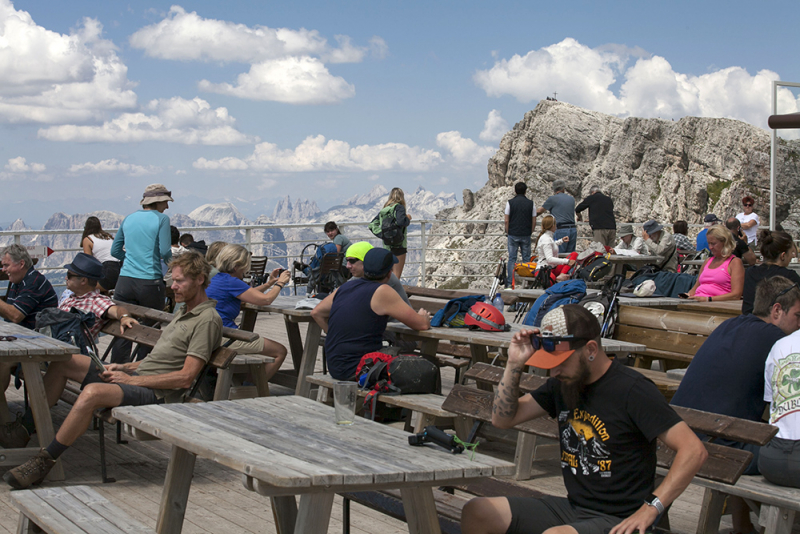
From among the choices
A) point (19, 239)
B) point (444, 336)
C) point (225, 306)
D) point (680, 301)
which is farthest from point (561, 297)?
point (19, 239)

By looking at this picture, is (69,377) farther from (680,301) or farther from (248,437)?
(680,301)

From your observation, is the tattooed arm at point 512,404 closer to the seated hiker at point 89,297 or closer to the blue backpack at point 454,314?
the blue backpack at point 454,314

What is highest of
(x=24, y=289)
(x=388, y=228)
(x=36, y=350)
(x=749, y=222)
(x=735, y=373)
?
(x=749, y=222)

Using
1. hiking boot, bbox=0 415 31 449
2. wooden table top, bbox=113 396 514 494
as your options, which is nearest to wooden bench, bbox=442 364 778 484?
wooden table top, bbox=113 396 514 494

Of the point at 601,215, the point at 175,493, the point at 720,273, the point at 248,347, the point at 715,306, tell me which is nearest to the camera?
the point at 175,493

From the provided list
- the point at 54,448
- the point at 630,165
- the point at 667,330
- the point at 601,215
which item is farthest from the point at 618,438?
the point at 630,165

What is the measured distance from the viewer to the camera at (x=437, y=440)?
253 cm

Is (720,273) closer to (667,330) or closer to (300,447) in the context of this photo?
(667,330)

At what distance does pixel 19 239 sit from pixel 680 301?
8.45m

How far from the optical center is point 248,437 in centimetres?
262

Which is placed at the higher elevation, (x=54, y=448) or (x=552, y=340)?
(x=552, y=340)

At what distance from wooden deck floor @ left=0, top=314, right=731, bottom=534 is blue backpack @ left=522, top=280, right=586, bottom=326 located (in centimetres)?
95

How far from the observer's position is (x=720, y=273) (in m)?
7.18

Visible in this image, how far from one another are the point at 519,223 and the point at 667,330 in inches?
302
